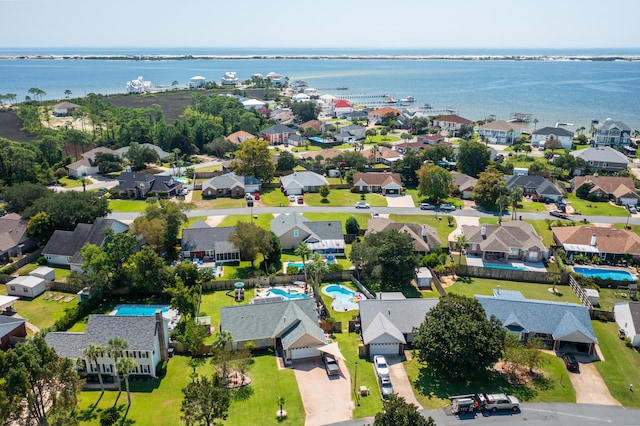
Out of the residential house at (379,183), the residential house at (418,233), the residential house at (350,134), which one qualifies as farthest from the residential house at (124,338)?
the residential house at (350,134)

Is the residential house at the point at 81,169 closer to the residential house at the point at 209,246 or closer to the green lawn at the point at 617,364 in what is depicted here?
the residential house at the point at 209,246

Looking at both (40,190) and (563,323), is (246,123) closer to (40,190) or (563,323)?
(40,190)

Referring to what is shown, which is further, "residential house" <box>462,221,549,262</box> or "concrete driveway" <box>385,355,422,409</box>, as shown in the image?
"residential house" <box>462,221,549,262</box>

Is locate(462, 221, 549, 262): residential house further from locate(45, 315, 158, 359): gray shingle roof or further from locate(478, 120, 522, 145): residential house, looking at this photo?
locate(478, 120, 522, 145): residential house

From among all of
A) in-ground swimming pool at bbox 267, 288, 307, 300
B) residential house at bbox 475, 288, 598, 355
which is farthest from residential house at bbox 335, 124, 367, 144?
residential house at bbox 475, 288, 598, 355

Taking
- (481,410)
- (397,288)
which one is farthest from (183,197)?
(481,410)

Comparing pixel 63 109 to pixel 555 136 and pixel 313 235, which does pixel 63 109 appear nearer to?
pixel 313 235
